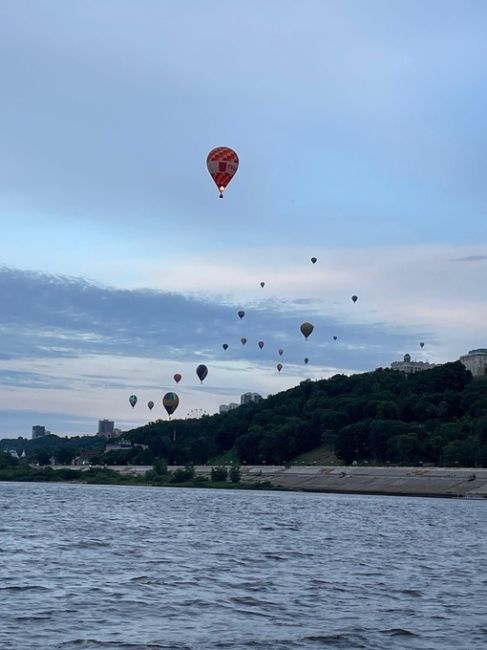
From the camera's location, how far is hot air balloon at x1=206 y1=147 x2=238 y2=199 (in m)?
124

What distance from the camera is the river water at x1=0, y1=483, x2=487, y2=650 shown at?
38.3 meters

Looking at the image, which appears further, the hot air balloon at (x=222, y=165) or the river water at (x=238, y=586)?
the hot air balloon at (x=222, y=165)

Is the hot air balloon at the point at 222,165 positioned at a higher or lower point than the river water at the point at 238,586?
higher

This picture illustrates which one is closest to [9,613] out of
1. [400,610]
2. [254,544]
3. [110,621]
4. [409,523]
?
[110,621]

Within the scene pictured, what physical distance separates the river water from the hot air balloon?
130ft

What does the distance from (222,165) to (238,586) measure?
77.4 m

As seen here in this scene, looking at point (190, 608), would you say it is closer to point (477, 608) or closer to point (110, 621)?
point (110, 621)

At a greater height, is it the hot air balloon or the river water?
the hot air balloon

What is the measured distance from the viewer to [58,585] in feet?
169

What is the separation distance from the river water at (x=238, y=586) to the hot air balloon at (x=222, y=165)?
39500mm

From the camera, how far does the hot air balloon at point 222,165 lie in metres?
124

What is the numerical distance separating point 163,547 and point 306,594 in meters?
26.9

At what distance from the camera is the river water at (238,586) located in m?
38.3

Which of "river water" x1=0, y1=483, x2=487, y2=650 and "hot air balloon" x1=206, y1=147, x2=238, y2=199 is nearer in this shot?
"river water" x1=0, y1=483, x2=487, y2=650
